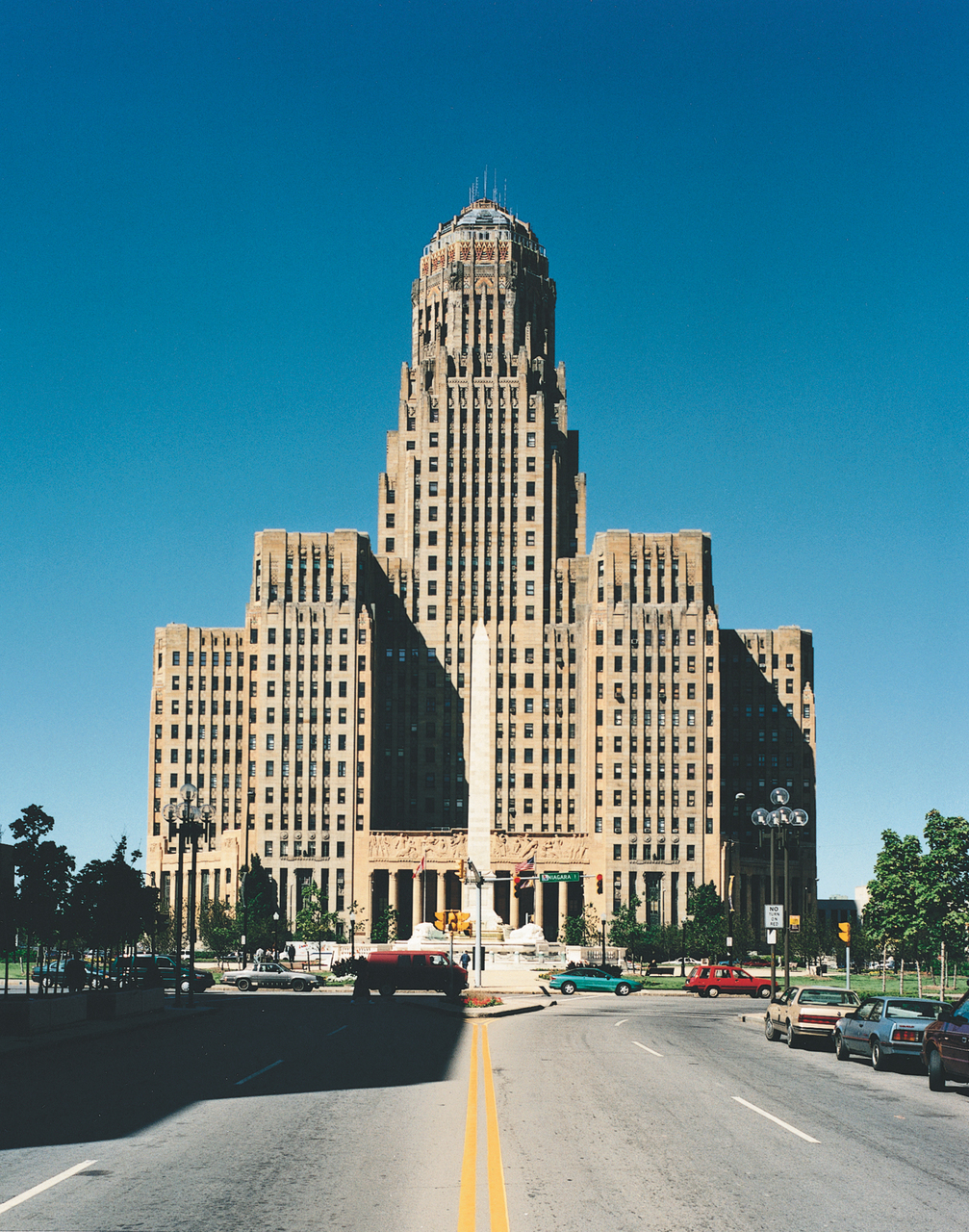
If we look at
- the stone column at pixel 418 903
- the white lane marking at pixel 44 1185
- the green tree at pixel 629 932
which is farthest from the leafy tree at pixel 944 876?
the white lane marking at pixel 44 1185

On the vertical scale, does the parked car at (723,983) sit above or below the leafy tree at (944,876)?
below

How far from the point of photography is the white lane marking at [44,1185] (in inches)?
495

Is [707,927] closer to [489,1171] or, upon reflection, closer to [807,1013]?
[807,1013]

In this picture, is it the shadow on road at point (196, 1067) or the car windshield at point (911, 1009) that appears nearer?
the shadow on road at point (196, 1067)

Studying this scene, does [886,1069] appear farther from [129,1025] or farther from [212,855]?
[212,855]

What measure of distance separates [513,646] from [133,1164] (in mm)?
127804

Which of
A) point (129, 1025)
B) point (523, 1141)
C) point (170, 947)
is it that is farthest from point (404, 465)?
point (523, 1141)

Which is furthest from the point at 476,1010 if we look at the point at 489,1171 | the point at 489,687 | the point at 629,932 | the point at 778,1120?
the point at 489,687

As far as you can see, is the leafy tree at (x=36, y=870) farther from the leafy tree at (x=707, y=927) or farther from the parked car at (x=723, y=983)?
the leafy tree at (x=707, y=927)

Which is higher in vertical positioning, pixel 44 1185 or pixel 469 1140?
pixel 44 1185

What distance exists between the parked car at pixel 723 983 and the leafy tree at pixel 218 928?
4168 cm

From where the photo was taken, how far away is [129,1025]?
36500mm

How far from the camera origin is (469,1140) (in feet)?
54.6

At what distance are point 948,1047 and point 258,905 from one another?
335 ft
